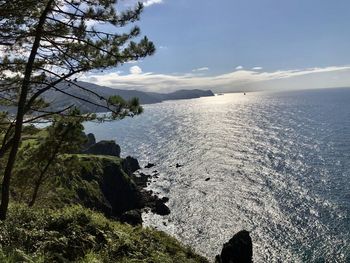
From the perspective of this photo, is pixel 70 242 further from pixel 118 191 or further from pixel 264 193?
pixel 118 191

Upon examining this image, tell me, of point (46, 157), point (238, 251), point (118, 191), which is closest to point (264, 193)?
point (238, 251)

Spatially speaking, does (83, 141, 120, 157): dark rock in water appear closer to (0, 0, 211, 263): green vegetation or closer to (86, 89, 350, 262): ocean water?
(86, 89, 350, 262): ocean water

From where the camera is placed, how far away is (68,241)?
Result: 550 inches

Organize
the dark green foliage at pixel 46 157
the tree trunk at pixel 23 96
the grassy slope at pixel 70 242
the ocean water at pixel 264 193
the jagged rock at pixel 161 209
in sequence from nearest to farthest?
the grassy slope at pixel 70 242 → the tree trunk at pixel 23 96 → the dark green foliage at pixel 46 157 → the ocean water at pixel 264 193 → the jagged rock at pixel 161 209

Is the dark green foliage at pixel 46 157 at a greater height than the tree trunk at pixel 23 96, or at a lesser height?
lesser

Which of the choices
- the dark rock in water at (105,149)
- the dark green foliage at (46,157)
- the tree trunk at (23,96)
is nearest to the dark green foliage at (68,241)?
the tree trunk at (23,96)

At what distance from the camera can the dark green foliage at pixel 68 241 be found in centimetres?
1192

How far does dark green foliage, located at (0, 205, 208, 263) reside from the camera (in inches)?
469

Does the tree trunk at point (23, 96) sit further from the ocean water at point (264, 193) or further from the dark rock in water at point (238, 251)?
the ocean water at point (264, 193)

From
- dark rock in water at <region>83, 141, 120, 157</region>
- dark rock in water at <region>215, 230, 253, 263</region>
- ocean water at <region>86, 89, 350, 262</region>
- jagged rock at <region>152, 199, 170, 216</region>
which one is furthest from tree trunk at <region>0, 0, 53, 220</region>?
dark rock in water at <region>83, 141, 120, 157</region>

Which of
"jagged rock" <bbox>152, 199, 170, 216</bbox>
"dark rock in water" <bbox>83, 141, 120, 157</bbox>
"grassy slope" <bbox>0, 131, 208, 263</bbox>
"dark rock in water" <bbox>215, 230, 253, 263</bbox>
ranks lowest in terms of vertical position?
"jagged rock" <bbox>152, 199, 170, 216</bbox>

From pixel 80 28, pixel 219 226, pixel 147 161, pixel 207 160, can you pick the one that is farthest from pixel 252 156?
pixel 80 28

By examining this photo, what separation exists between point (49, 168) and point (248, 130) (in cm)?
15068

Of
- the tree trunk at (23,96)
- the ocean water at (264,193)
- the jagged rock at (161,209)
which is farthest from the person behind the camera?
the jagged rock at (161,209)
